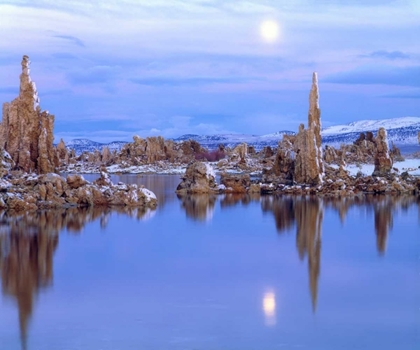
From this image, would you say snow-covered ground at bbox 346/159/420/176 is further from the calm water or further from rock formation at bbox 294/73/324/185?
the calm water

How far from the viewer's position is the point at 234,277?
15.4 metres

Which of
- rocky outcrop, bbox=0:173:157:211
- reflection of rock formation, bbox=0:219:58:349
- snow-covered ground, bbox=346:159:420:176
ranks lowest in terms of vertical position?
reflection of rock formation, bbox=0:219:58:349

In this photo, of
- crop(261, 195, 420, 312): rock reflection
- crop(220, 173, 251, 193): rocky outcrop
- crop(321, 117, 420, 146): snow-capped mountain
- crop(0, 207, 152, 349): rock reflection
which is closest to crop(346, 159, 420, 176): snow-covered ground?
crop(220, 173, 251, 193): rocky outcrop

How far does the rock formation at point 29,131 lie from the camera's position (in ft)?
145

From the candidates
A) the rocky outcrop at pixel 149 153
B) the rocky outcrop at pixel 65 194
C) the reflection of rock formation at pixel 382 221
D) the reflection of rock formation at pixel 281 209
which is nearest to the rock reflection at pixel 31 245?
the rocky outcrop at pixel 65 194

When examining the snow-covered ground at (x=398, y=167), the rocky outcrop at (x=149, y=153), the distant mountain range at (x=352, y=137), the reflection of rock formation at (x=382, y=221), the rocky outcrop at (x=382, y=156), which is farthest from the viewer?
the distant mountain range at (x=352, y=137)

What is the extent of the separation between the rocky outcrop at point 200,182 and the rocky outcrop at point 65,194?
7.01 meters

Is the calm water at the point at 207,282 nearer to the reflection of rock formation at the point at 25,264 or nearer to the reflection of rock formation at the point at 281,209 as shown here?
the reflection of rock formation at the point at 25,264

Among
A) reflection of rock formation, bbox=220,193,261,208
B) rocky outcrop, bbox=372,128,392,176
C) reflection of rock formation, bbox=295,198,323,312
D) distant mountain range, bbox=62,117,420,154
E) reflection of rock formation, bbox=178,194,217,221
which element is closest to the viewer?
reflection of rock formation, bbox=295,198,323,312

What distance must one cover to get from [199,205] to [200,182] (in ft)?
18.8

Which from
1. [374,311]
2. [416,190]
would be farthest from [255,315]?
[416,190]

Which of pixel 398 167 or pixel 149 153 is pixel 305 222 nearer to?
pixel 398 167

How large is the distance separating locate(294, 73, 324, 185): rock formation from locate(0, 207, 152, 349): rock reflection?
40.4 ft

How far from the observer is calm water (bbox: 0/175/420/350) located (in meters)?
11.0
